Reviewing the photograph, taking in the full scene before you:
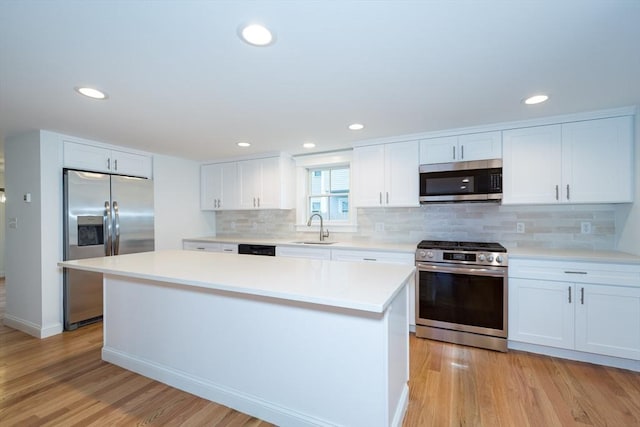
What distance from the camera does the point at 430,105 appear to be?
7.59ft

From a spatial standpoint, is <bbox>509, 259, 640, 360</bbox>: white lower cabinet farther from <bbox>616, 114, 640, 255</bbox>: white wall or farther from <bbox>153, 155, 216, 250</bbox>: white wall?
<bbox>153, 155, 216, 250</bbox>: white wall

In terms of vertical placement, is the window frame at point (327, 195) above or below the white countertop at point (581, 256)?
above

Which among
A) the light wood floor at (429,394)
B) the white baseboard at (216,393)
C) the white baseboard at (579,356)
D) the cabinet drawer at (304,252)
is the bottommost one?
the light wood floor at (429,394)

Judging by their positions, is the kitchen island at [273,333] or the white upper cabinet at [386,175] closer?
the kitchen island at [273,333]

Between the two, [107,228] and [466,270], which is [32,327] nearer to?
[107,228]

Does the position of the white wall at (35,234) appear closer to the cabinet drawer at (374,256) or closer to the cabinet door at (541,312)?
the cabinet drawer at (374,256)

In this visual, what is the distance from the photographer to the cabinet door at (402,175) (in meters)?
3.19

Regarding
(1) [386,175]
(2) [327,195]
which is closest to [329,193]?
(2) [327,195]

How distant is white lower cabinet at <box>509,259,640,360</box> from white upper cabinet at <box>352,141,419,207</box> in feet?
4.17

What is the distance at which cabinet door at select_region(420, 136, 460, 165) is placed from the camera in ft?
9.85

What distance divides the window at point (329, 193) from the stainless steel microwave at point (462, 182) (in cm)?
122

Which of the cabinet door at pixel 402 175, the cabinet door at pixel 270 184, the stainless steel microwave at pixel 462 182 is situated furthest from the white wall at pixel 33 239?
the stainless steel microwave at pixel 462 182

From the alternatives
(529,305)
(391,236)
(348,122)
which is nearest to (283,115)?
(348,122)

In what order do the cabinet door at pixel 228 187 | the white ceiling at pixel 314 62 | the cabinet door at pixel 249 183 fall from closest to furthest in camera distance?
the white ceiling at pixel 314 62
the cabinet door at pixel 249 183
the cabinet door at pixel 228 187
